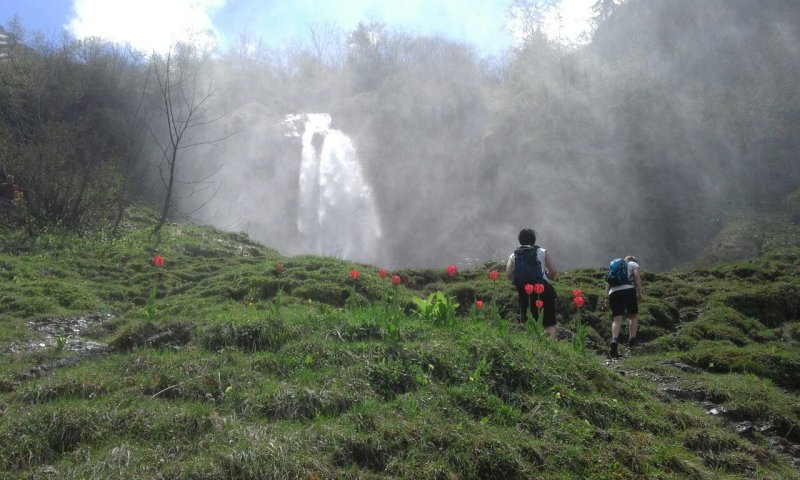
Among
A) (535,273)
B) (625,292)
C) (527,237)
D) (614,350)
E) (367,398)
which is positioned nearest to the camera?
(367,398)

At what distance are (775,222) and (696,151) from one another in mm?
5132

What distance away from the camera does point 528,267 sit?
752 centimetres

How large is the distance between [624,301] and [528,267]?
7.54 feet

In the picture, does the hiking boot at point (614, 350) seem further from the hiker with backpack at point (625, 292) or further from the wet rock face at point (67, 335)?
the wet rock face at point (67, 335)

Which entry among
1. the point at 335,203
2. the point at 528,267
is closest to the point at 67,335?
the point at 528,267

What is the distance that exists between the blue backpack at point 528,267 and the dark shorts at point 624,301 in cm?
211

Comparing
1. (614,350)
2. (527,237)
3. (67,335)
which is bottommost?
(614,350)

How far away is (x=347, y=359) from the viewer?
5.17 metres

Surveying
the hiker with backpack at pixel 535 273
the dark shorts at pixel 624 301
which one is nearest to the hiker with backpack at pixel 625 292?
the dark shorts at pixel 624 301

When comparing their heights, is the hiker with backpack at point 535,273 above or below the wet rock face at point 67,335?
above

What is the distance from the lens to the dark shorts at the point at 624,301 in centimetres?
905

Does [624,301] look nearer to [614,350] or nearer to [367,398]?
[614,350]

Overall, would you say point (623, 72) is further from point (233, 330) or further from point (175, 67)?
point (233, 330)

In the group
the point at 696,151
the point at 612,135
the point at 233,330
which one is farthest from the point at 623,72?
the point at 233,330
